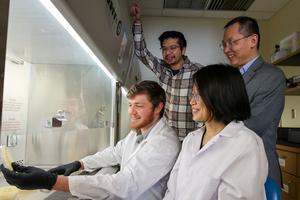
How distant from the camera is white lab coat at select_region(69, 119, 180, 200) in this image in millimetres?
1004

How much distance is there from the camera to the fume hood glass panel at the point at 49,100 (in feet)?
4.65

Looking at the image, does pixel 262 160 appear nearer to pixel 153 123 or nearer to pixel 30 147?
pixel 153 123

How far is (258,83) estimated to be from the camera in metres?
1.34

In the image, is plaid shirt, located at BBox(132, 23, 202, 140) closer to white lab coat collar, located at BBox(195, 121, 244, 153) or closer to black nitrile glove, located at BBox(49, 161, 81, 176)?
black nitrile glove, located at BBox(49, 161, 81, 176)

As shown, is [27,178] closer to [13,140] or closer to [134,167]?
[134,167]

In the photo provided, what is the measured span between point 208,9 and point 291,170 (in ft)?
6.14

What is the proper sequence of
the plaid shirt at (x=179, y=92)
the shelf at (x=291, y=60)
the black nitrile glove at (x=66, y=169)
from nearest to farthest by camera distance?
the black nitrile glove at (x=66, y=169) < the plaid shirt at (x=179, y=92) < the shelf at (x=291, y=60)

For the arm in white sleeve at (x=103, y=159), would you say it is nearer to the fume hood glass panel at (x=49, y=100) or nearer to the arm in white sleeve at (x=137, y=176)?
the fume hood glass panel at (x=49, y=100)

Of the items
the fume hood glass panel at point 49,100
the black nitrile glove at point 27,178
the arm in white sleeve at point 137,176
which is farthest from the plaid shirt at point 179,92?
the black nitrile glove at point 27,178

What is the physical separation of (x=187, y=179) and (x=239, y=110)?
0.30 metres

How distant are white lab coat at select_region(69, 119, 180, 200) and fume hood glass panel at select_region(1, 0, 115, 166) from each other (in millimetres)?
432

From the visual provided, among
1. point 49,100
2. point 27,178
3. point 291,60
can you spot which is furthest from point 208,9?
point 27,178

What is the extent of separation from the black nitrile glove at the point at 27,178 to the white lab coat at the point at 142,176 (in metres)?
0.09

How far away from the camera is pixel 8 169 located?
870 millimetres
